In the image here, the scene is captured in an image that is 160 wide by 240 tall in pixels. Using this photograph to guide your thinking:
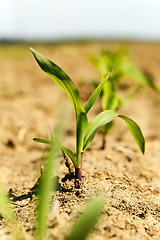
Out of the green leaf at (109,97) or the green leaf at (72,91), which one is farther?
the green leaf at (109,97)

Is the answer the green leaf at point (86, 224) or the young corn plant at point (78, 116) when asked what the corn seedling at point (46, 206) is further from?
the young corn plant at point (78, 116)

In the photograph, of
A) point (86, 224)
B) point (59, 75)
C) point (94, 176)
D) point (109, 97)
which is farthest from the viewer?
point (109, 97)

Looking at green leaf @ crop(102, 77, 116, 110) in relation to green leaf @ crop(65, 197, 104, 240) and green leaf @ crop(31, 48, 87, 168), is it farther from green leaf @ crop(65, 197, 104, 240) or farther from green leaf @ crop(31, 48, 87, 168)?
green leaf @ crop(65, 197, 104, 240)

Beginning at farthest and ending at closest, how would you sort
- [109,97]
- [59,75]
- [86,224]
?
[109,97] < [59,75] < [86,224]

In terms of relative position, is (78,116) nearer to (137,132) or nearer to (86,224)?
(137,132)

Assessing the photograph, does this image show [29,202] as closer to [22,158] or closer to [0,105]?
[22,158]

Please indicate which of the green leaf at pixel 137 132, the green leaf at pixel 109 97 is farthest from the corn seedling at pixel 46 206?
the green leaf at pixel 109 97

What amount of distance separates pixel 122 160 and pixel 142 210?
51 centimetres

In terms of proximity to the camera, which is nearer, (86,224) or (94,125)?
(86,224)

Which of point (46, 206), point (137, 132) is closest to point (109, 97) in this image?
point (137, 132)

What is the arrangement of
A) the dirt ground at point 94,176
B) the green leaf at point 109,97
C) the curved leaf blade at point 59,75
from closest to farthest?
the dirt ground at point 94,176, the curved leaf blade at point 59,75, the green leaf at point 109,97

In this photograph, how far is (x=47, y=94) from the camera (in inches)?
126

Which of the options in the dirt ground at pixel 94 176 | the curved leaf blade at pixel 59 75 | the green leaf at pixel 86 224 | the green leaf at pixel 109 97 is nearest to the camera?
the green leaf at pixel 86 224

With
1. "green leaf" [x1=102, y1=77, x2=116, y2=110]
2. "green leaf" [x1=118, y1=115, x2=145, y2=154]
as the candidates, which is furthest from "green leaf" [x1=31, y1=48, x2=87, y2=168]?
"green leaf" [x1=102, y1=77, x2=116, y2=110]
